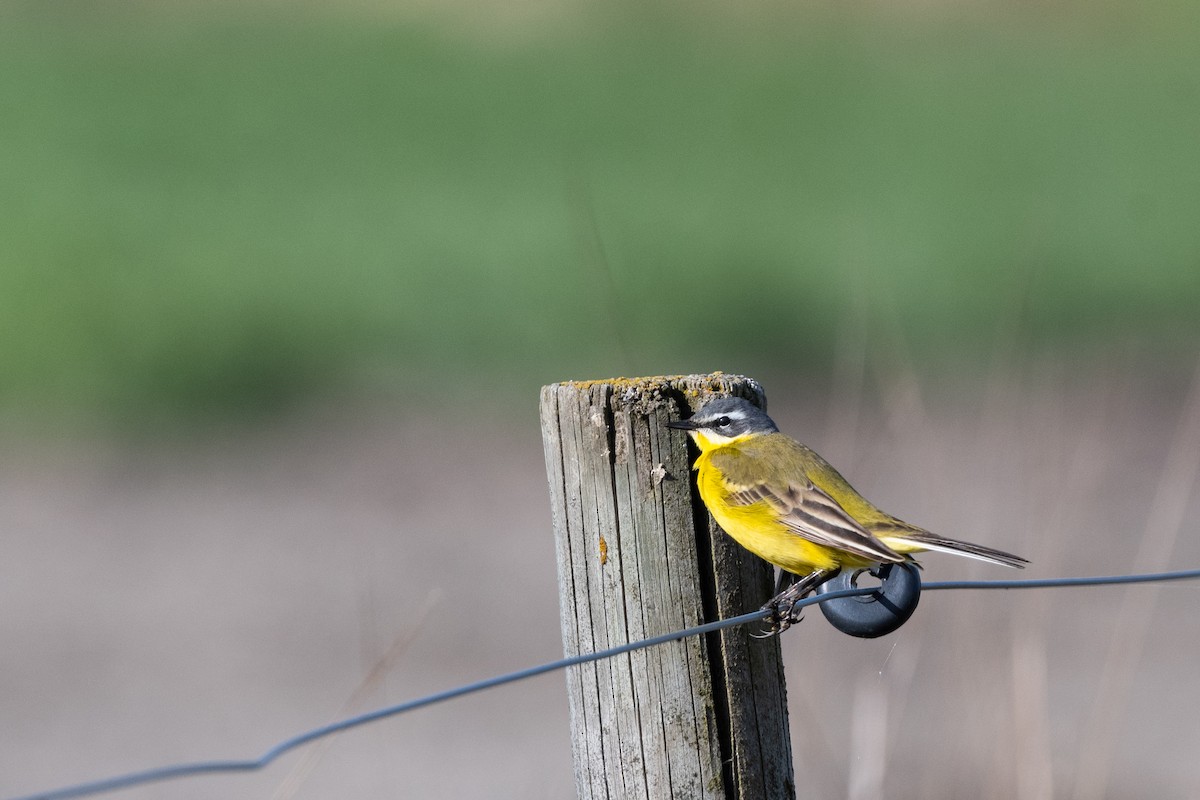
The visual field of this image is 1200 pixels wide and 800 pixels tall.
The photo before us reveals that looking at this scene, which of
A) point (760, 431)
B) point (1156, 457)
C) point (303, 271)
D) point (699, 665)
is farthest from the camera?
point (303, 271)

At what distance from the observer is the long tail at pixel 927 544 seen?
4121 millimetres

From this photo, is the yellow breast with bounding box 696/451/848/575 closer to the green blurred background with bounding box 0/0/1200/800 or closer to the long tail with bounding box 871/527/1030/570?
the long tail with bounding box 871/527/1030/570

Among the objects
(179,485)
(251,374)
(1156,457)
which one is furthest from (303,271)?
(1156,457)

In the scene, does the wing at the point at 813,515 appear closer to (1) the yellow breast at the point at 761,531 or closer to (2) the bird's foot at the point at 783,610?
(1) the yellow breast at the point at 761,531

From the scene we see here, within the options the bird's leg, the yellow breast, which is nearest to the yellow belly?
the yellow breast

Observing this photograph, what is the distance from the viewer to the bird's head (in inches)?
141

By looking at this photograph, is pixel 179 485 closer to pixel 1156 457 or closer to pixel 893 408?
pixel 893 408

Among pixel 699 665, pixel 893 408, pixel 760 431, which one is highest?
pixel 760 431

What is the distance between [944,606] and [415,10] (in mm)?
19444

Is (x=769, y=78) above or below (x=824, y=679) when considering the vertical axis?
above

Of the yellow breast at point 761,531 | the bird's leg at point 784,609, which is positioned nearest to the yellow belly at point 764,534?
the yellow breast at point 761,531

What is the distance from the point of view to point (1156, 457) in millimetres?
11375

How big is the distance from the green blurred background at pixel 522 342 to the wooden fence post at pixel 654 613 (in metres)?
1.31

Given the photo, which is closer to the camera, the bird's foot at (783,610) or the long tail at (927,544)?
the bird's foot at (783,610)
